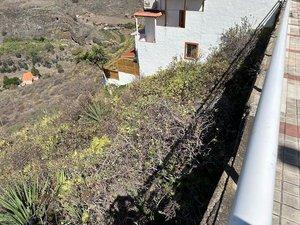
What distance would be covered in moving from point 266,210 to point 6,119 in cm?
2446

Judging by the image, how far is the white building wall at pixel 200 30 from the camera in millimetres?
13345

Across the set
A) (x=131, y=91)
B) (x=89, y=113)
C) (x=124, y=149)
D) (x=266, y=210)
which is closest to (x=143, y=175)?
(x=124, y=149)

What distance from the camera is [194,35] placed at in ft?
48.5

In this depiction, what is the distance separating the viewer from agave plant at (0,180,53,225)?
19.4ft

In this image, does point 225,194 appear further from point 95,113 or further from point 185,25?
point 185,25

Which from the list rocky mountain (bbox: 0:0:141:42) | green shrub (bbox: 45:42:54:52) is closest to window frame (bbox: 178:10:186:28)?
green shrub (bbox: 45:42:54:52)

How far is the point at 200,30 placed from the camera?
A: 1457 cm

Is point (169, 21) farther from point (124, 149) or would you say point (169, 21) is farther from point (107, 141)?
point (124, 149)

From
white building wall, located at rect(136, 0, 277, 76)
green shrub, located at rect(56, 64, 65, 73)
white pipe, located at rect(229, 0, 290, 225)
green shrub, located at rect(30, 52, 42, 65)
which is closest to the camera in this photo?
white pipe, located at rect(229, 0, 290, 225)

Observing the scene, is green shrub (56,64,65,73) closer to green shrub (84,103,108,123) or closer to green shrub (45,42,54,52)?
green shrub (45,42,54,52)

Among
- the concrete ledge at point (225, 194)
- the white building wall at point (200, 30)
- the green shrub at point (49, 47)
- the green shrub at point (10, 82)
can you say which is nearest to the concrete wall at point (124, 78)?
the white building wall at point (200, 30)

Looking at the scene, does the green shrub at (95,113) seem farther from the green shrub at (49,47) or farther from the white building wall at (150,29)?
the green shrub at (49,47)

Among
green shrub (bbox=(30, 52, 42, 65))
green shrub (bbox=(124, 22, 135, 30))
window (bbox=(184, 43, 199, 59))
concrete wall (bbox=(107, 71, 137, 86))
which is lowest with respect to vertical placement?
green shrub (bbox=(30, 52, 42, 65))

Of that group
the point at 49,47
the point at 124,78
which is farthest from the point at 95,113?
the point at 49,47
